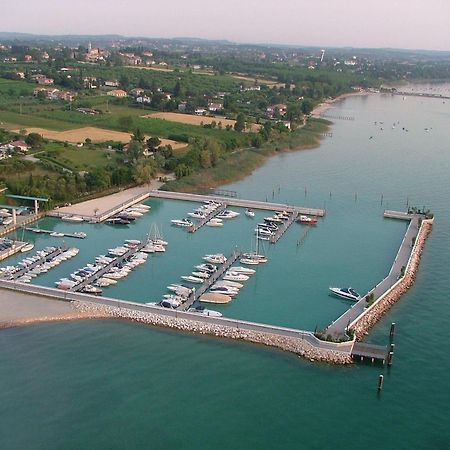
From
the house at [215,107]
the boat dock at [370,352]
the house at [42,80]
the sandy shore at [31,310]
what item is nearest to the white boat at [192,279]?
the sandy shore at [31,310]

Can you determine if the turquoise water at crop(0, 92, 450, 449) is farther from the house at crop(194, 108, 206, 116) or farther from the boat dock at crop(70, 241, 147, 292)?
the house at crop(194, 108, 206, 116)

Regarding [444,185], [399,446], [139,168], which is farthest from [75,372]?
[444,185]

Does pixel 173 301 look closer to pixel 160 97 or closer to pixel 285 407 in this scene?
pixel 285 407

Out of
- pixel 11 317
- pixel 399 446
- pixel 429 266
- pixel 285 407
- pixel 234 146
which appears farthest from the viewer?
pixel 234 146

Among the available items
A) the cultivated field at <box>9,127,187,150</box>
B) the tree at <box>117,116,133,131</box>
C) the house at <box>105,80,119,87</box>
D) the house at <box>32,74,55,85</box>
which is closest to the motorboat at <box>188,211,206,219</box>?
the cultivated field at <box>9,127,187,150</box>

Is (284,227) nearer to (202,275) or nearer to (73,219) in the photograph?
(202,275)

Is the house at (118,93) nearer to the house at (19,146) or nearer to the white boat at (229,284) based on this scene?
the house at (19,146)
